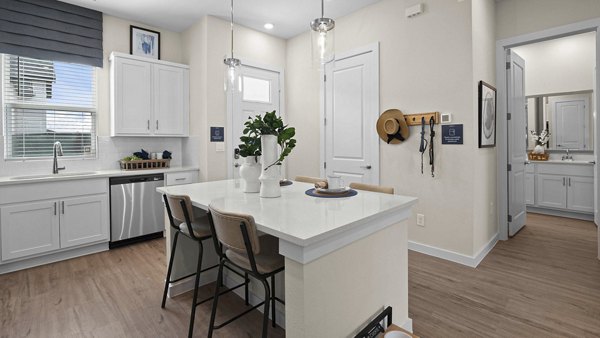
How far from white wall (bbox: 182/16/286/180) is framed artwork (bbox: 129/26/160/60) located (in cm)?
40

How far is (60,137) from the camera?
380cm

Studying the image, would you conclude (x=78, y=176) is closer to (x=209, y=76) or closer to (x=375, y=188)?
(x=209, y=76)

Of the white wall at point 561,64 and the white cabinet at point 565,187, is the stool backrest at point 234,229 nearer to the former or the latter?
the white wall at point 561,64

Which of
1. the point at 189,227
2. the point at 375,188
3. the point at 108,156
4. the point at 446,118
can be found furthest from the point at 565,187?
the point at 108,156

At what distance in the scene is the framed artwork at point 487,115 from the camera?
3197 mm

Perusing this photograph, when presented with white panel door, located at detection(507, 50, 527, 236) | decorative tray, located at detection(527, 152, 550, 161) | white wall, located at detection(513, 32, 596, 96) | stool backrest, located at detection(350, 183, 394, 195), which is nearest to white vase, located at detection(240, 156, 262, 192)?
stool backrest, located at detection(350, 183, 394, 195)

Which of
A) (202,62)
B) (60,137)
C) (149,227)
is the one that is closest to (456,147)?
(202,62)

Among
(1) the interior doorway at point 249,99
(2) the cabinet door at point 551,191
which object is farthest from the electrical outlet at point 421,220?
(2) the cabinet door at point 551,191

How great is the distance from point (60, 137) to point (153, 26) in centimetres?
195

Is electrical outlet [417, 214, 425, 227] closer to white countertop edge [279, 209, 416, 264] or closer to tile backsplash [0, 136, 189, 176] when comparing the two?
white countertop edge [279, 209, 416, 264]

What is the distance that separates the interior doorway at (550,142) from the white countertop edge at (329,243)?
2.83 m

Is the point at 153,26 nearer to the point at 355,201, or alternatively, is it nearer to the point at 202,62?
the point at 202,62

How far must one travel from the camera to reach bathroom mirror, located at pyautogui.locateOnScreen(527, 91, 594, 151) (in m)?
5.16

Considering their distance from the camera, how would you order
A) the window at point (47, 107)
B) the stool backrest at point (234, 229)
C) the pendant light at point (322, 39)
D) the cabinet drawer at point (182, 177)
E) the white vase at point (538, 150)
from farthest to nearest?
1. the white vase at point (538, 150)
2. the cabinet drawer at point (182, 177)
3. the window at point (47, 107)
4. the pendant light at point (322, 39)
5. the stool backrest at point (234, 229)
